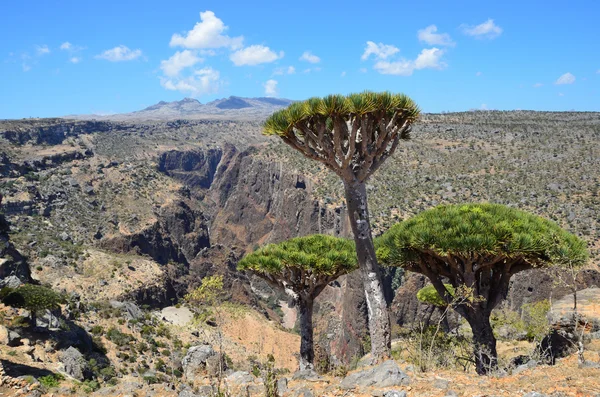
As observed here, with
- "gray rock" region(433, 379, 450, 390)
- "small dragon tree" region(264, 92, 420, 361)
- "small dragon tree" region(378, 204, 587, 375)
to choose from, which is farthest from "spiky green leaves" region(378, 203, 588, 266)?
"gray rock" region(433, 379, 450, 390)

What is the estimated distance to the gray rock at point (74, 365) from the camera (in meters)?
20.9

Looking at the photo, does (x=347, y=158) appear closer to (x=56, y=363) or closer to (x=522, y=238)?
(x=522, y=238)

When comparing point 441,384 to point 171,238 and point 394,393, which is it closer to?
point 394,393

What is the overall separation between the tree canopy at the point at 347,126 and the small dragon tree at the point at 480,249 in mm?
2524

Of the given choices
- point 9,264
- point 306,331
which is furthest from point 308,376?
point 9,264

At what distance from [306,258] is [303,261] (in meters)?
0.13

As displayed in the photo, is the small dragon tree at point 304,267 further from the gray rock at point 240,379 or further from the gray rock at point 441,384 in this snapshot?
the gray rock at point 441,384

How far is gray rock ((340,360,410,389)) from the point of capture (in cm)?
794

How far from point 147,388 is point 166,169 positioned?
10452cm

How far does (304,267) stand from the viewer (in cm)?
1370

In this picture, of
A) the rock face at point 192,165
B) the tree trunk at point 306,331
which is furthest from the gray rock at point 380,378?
the rock face at point 192,165

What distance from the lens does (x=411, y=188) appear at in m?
52.7

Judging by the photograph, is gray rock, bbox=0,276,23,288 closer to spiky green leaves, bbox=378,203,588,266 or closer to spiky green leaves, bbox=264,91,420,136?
spiky green leaves, bbox=264,91,420,136

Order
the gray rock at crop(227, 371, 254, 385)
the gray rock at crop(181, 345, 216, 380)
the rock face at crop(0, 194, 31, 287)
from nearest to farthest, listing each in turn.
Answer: the gray rock at crop(227, 371, 254, 385), the gray rock at crop(181, 345, 216, 380), the rock face at crop(0, 194, 31, 287)
